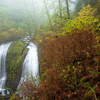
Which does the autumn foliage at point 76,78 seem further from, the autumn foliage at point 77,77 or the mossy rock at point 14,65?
the mossy rock at point 14,65

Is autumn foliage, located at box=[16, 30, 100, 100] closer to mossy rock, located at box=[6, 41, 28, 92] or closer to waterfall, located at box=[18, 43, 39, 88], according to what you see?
waterfall, located at box=[18, 43, 39, 88]

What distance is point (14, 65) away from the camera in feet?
37.6

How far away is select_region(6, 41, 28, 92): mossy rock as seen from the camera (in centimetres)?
1050

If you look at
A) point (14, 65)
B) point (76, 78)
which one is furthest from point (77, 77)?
point (14, 65)

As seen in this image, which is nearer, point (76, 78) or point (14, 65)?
point (76, 78)

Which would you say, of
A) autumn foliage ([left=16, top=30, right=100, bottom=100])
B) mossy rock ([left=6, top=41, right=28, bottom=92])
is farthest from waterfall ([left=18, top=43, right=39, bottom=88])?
autumn foliage ([left=16, top=30, right=100, bottom=100])

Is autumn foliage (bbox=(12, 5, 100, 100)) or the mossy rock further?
the mossy rock

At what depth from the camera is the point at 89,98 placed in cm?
236

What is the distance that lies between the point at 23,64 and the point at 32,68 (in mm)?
1375

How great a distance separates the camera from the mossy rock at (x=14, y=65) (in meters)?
10.5

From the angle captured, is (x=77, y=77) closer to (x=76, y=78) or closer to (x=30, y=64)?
(x=76, y=78)

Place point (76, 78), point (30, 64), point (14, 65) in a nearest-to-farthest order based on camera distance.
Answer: point (76, 78) < point (30, 64) < point (14, 65)

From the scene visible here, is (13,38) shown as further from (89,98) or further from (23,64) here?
(89,98)

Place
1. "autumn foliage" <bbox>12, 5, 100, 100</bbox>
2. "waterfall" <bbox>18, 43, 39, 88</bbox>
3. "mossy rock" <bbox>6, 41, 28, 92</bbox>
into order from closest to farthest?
"autumn foliage" <bbox>12, 5, 100, 100</bbox>, "waterfall" <bbox>18, 43, 39, 88</bbox>, "mossy rock" <bbox>6, 41, 28, 92</bbox>
